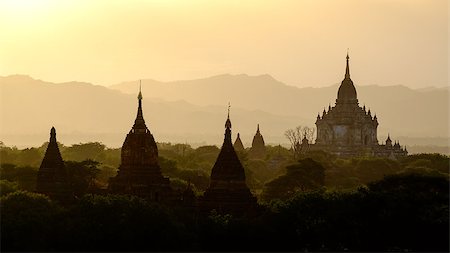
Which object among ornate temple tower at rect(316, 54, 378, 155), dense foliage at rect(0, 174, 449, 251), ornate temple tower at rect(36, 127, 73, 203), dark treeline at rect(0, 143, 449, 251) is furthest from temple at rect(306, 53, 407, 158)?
dense foliage at rect(0, 174, 449, 251)

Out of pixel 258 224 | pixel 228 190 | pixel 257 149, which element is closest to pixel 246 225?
pixel 258 224

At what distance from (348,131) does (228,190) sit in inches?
3224

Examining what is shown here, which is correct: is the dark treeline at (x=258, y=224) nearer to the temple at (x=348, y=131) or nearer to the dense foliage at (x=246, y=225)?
the dense foliage at (x=246, y=225)

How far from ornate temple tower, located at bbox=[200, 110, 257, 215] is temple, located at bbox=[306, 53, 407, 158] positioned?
79562 mm

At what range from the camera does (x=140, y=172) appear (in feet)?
206

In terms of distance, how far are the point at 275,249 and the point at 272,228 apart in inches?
72.4

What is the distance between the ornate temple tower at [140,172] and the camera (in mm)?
61562

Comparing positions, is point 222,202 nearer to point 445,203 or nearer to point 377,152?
point 445,203

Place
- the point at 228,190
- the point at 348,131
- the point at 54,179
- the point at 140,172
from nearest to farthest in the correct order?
the point at 228,190
the point at 54,179
the point at 140,172
the point at 348,131

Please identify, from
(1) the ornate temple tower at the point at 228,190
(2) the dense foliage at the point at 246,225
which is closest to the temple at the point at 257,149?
(1) the ornate temple tower at the point at 228,190

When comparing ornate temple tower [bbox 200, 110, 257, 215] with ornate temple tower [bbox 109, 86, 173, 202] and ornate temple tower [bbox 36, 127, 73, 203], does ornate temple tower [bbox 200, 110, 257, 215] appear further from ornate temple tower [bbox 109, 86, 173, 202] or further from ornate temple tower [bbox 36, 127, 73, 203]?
ornate temple tower [bbox 36, 127, 73, 203]

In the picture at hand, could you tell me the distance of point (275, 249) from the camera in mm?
48531

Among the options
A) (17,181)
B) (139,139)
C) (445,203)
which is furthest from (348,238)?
(17,181)

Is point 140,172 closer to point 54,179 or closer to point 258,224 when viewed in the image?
point 54,179
